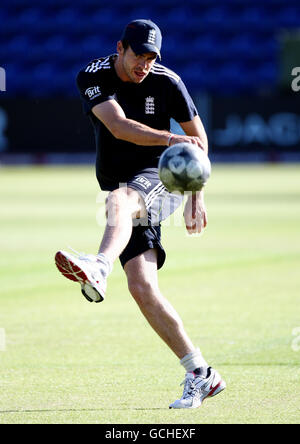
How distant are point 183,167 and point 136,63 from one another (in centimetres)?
77

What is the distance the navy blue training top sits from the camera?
5.95 m

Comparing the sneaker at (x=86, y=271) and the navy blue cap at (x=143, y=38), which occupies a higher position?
the navy blue cap at (x=143, y=38)

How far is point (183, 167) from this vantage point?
5418mm

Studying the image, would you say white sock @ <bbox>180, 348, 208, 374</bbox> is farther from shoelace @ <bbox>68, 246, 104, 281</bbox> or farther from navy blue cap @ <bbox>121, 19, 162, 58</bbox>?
navy blue cap @ <bbox>121, 19, 162, 58</bbox>

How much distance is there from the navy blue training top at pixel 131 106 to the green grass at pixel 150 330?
141 cm

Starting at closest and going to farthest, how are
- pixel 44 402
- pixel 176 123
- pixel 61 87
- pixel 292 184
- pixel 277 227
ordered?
pixel 44 402, pixel 176 123, pixel 277 227, pixel 292 184, pixel 61 87

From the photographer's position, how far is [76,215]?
19.7 m

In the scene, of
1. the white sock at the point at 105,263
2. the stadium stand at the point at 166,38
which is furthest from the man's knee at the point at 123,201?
the stadium stand at the point at 166,38

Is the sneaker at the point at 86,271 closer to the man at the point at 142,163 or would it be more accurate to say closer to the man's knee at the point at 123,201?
the man at the point at 142,163

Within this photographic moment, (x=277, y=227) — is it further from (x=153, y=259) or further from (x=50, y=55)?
(x=50, y=55)

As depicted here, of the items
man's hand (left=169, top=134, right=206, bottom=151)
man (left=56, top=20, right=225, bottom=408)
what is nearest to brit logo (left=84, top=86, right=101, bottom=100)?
man (left=56, top=20, right=225, bottom=408)

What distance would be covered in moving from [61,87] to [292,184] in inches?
649

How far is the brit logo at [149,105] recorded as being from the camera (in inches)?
237
